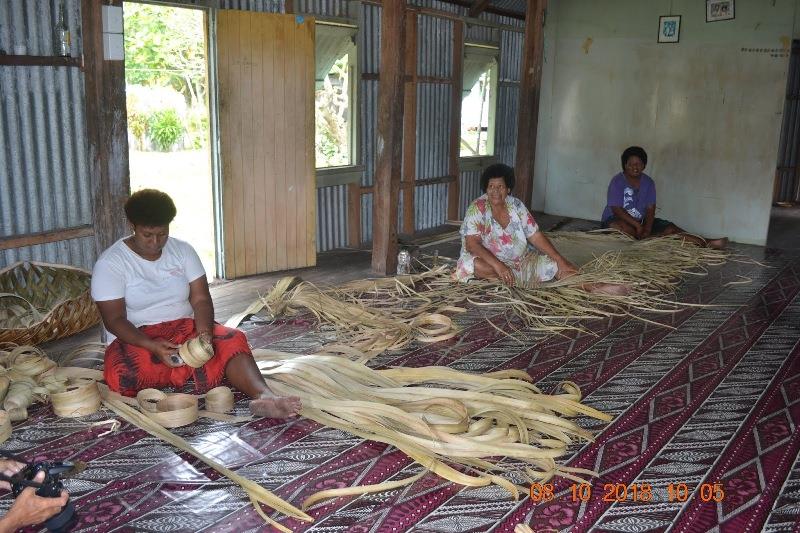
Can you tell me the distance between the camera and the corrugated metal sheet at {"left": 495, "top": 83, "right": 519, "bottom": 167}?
8.96 metres

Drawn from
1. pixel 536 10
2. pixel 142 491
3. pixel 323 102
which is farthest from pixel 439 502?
pixel 536 10

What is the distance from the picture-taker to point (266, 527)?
7.84 feet

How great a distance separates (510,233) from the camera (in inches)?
212

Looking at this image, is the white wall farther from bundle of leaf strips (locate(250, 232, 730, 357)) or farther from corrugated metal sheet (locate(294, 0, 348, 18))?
corrugated metal sheet (locate(294, 0, 348, 18))

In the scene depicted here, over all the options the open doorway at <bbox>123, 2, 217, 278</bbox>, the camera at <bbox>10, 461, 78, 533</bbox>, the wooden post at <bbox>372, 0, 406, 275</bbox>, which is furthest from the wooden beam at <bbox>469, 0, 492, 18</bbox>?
the camera at <bbox>10, 461, 78, 533</bbox>

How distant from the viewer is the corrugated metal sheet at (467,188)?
8.65m

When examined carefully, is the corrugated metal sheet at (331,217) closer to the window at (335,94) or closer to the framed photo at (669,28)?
the window at (335,94)

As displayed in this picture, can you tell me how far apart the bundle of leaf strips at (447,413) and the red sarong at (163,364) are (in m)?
0.24

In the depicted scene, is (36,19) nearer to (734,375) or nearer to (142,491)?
(142,491)

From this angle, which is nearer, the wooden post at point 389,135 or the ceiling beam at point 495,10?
the wooden post at point 389,135

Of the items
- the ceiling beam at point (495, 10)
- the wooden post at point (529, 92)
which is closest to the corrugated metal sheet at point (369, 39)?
the ceiling beam at point (495, 10)

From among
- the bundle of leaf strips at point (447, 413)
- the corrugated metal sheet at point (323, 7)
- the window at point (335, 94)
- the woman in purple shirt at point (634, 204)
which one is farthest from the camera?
the woman in purple shirt at point (634, 204)

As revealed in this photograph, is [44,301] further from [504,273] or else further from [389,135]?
[504,273]

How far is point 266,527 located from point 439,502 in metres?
0.57
